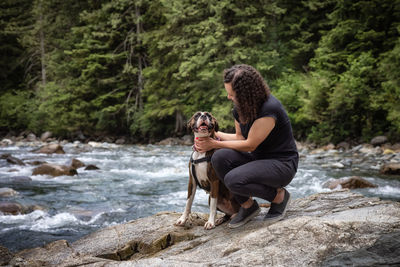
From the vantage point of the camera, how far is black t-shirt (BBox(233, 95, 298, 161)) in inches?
118

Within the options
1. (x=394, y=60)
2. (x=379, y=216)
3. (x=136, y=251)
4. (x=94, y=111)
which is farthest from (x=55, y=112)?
(x=379, y=216)

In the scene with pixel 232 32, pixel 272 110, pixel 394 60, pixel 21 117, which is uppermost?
pixel 232 32

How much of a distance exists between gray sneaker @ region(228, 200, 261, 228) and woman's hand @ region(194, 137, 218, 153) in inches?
25.5

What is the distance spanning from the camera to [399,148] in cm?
1313

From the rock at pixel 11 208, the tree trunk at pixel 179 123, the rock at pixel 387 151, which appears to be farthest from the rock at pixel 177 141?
the rock at pixel 11 208

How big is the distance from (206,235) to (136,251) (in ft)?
2.55

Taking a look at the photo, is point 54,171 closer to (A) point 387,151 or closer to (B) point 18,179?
(B) point 18,179

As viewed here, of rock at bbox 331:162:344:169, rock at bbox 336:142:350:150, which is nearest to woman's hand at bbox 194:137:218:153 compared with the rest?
rock at bbox 331:162:344:169

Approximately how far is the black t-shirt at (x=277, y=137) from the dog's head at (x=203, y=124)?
324mm

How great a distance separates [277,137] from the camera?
3.10m

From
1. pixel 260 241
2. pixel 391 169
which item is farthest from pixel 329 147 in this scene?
pixel 260 241

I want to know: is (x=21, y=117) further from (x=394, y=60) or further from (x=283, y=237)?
(x=283, y=237)

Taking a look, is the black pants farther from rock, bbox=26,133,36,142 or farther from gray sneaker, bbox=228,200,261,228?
rock, bbox=26,133,36,142

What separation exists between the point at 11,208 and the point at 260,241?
5.06m
